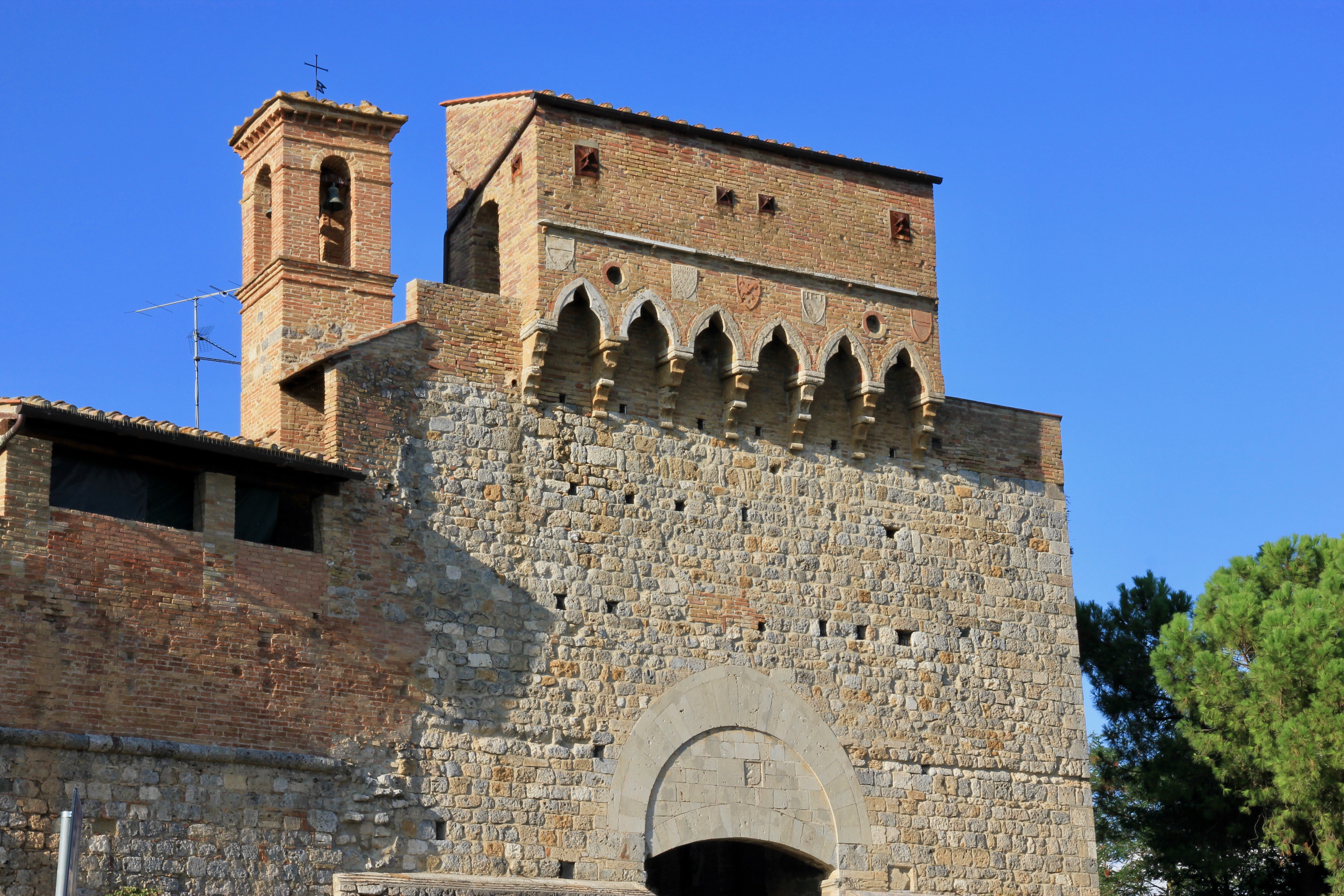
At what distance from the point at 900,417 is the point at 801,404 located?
1.35 meters

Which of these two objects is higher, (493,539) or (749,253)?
(749,253)

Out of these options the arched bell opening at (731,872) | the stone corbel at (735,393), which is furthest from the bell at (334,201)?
the arched bell opening at (731,872)

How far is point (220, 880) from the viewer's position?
1349 cm

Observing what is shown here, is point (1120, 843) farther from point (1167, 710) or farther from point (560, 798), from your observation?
point (560, 798)

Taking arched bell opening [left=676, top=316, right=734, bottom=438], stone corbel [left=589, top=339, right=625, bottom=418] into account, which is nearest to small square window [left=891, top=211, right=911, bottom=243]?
arched bell opening [left=676, top=316, right=734, bottom=438]

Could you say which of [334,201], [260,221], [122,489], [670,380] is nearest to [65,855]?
[122,489]

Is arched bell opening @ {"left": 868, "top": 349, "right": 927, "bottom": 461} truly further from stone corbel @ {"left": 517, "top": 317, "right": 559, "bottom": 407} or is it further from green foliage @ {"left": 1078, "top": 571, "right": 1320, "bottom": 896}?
green foliage @ {"left": 1078, "top": 571, "right": 1320, "bottom": 896}

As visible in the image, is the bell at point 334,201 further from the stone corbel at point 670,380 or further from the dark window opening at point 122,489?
the dark window opening at point 122,489

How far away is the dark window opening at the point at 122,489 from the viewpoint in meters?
13.8

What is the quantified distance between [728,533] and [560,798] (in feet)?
10.5

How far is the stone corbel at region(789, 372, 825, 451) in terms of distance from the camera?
1761cm

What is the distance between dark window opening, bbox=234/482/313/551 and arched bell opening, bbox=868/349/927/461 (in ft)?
19.8

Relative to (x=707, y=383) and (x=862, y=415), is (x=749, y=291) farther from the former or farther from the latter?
(x=862, y=415)

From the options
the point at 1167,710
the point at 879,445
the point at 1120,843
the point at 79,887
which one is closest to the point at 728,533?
the point at 879,445
